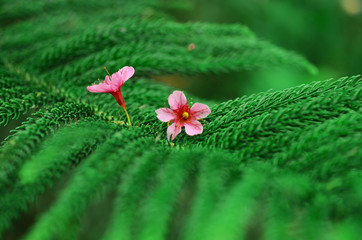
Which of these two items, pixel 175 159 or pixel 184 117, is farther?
pixel 184 117

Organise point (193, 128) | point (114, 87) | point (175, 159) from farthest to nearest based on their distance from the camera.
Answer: point (114, 87) < point (193, 128) < point (175, 159)

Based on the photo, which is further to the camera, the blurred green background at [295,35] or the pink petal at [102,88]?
the blurred green background at [295,35]

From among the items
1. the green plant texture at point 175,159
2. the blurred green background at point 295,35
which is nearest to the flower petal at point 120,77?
the green plant texture at point 175,159

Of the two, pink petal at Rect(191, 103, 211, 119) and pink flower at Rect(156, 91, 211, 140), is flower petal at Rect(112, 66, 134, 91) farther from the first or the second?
pink petal at Rect(191, 103, 211, 119)

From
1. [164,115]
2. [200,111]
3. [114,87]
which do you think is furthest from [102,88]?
[200,111]

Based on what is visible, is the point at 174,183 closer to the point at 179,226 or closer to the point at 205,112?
the point at 205,112

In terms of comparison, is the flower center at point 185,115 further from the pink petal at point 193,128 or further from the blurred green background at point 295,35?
the blurred green background at point 295,35

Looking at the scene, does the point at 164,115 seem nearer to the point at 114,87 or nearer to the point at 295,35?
the point at 114,87
